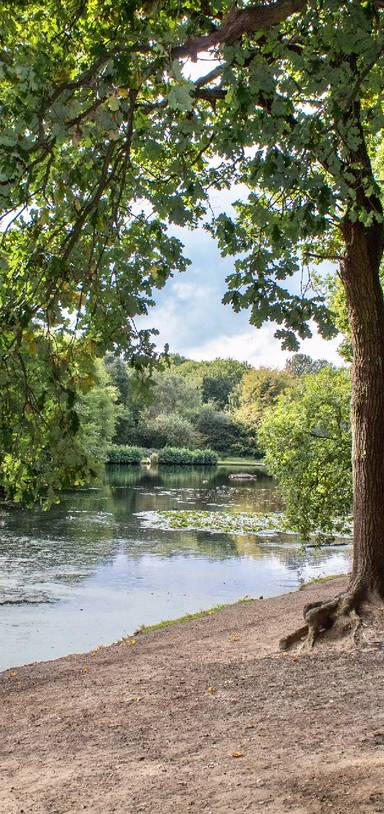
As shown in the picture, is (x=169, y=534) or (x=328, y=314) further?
(x=169, y=534)

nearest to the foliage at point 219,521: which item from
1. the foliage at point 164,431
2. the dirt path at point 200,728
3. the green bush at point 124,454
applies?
the dirt path at point 200,728

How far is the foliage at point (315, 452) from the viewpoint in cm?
1845

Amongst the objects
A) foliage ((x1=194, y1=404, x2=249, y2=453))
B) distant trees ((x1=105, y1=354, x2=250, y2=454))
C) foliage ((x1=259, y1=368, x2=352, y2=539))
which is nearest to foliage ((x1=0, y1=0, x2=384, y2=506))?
foliage ((x1=259, y1=368, x2=352, y2=539))

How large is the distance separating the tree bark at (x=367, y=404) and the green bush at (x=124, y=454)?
59.2 m

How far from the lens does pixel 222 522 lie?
100 feet

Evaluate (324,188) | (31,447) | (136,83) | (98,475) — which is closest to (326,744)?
(98,475)

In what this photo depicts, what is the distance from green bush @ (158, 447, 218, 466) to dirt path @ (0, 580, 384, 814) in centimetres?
6368

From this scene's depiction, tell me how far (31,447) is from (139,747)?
360 cm

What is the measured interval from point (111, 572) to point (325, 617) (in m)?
11.3

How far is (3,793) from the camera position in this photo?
Answer: 6129 millimetres

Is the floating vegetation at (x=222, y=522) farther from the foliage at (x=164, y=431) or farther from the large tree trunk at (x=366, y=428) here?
the foliage at (x=164, y=431)

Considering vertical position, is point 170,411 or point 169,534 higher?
point 170,411

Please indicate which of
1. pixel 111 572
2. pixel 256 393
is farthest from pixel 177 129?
pixel 256 393

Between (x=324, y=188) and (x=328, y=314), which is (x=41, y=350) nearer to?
(x=324, y=188)
